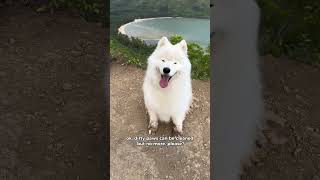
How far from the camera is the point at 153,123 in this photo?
12.4 feet

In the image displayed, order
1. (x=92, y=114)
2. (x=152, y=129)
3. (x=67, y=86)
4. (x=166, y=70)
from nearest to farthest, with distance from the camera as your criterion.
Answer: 1. (x=166, y=70)
2. (x=152, y=129)
3. (x=92, y=114)
4. (x=67, y=86)

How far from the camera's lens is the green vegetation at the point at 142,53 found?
12.0 ft

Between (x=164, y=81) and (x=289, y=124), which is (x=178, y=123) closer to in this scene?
(x=164, y=81)

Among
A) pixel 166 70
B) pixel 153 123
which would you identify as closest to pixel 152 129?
pixel 153 123

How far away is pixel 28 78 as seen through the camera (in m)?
4.62

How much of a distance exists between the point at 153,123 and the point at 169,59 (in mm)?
456

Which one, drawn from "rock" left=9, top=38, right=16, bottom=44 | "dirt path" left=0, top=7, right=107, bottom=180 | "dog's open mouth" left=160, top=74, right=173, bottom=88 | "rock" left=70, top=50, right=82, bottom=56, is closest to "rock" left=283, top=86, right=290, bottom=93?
"dog's open mouth" left=160, top=74, right=173, bottom=88

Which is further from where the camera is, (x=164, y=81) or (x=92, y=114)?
(x=92, y=114)

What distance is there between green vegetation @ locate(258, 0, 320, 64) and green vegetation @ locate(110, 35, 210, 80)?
46.7 inches

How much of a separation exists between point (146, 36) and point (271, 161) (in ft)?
4.67

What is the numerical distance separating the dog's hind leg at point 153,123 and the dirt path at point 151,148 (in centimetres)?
3

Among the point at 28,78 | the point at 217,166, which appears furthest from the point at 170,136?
the point at 28,78

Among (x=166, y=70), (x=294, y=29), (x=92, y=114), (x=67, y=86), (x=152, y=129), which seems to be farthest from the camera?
(x=294, y=29)

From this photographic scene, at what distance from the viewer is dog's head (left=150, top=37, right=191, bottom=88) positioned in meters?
3.62
